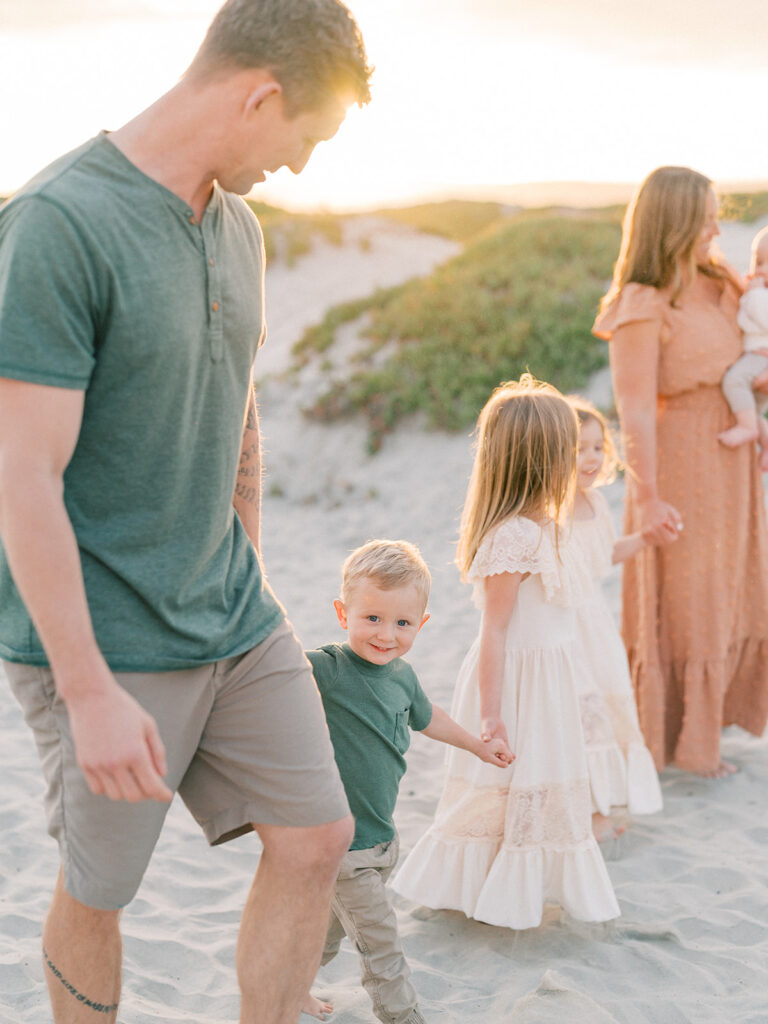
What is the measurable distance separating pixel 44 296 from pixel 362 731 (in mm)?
1350

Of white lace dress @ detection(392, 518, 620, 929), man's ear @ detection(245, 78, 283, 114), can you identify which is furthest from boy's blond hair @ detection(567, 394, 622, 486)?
man's ear @ detection(245, 78, 283, 114)

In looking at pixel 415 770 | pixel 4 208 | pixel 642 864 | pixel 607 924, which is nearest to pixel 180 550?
pixel 4 208

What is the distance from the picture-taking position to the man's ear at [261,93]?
1.78 m

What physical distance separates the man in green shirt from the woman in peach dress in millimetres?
2207

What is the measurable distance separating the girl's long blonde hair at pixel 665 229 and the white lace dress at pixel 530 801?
1.39m

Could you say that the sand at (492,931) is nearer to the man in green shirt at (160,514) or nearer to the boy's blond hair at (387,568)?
the man in green shirt at (160,514)

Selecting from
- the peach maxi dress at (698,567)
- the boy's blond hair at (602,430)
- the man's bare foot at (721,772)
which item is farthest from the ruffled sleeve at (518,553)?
the man's bare foot at (721,772)

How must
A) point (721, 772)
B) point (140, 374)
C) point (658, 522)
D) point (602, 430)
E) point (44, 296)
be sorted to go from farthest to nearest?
point (721, 772), point (658, 522), point (602, 430), point (140, 374), point (44, 296)

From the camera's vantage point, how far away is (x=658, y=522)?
3988 mm

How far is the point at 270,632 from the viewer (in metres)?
2.06

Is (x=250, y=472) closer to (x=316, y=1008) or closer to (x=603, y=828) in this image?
(x=316, y=1008)

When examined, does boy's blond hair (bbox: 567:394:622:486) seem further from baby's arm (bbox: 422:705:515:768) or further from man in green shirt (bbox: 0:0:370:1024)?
man in green shirt (bbox: 0:0:370:1024)

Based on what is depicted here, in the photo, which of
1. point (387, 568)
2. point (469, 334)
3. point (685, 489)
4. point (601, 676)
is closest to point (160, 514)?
point (387, 568)

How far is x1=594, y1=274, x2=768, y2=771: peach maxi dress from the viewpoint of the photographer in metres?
4.10
